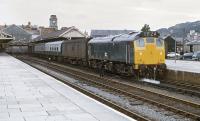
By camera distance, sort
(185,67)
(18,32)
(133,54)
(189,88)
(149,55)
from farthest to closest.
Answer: (18,32) → (185,67) → (149,55) → (133,54) → (189,88)

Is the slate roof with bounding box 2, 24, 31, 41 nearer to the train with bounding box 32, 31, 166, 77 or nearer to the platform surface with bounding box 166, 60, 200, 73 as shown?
the platform surface with bounding box 166, 60, 200, 73

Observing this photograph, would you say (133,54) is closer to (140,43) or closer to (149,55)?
(140,43)

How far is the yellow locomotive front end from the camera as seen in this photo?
88.4ft

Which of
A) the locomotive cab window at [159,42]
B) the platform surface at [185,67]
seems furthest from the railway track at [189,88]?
the platform surface at [185,67]

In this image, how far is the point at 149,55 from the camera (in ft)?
90.2

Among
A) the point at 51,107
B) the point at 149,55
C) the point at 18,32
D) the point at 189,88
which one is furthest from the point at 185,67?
the point at 18,32

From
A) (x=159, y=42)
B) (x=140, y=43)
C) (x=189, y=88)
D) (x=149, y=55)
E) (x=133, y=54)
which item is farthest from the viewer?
(x=159, y=42)

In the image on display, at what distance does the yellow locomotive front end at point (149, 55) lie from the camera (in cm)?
2694

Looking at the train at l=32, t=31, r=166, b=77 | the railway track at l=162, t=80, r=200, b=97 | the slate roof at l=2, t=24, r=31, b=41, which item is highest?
the slate roof at l=2, t=24, r=31, b=41

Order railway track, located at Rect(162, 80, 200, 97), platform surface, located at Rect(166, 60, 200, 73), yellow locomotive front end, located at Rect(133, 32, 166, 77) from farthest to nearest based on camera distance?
platform surface, located at Rect(166, 60, 200, 73) → yellow locomotive front end, located at Rect(133, 32, 166, 77) → railway track, located at Rect(162, 80, 200, 97)

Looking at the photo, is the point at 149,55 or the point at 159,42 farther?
the point at 159,42

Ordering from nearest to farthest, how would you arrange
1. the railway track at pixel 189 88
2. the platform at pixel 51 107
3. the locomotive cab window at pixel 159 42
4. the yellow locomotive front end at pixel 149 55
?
the platform at pixel 51 107 → the railway track at pixel 189 88 → the yellow locomotive front end at pixel 149 55 → the locomotive cab window at pixel 159 42

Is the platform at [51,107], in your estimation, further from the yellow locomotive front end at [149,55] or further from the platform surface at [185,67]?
the platform surface at [185,67]

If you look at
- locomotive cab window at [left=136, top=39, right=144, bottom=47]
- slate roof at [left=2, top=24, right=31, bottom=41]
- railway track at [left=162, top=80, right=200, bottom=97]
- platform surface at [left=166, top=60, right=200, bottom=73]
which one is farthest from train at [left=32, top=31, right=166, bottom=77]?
slate roof at [left=2, top=24, right=31, bottom=41]
